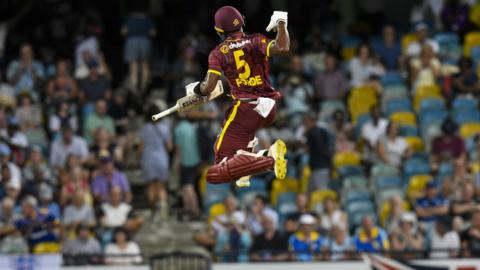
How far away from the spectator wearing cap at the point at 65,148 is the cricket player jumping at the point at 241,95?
9.71 meters

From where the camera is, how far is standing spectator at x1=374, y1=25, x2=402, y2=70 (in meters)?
27.1

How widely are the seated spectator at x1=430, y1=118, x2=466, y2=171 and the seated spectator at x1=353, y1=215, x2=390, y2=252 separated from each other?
2.28 metres

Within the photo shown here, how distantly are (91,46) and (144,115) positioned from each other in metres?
1.85

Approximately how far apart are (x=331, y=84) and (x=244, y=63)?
12.1 meters

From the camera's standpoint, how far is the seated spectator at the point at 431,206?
22.8 metres

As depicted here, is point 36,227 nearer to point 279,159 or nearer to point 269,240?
point 269,240

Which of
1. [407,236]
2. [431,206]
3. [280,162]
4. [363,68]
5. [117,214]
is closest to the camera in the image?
[280,162]

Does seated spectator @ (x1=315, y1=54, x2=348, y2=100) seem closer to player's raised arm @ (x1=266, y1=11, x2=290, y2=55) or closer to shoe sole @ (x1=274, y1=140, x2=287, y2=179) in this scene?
shoe sole @ (x1=274, y1=140, x2=287, y2=179)

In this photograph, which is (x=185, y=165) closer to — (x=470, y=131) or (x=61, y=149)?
(x=61, y=149)

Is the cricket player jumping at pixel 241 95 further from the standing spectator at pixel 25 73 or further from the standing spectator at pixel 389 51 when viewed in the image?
the standing spectator at pixel 389 51

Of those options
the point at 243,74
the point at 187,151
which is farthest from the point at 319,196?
the point at 243,74

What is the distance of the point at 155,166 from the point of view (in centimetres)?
2352

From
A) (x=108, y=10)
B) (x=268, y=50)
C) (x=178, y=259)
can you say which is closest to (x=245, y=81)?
(x=268, y=50)

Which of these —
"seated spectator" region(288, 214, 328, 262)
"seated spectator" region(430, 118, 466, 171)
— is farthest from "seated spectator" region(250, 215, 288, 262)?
"seated spectator" region(430, 118, 466, 171)
